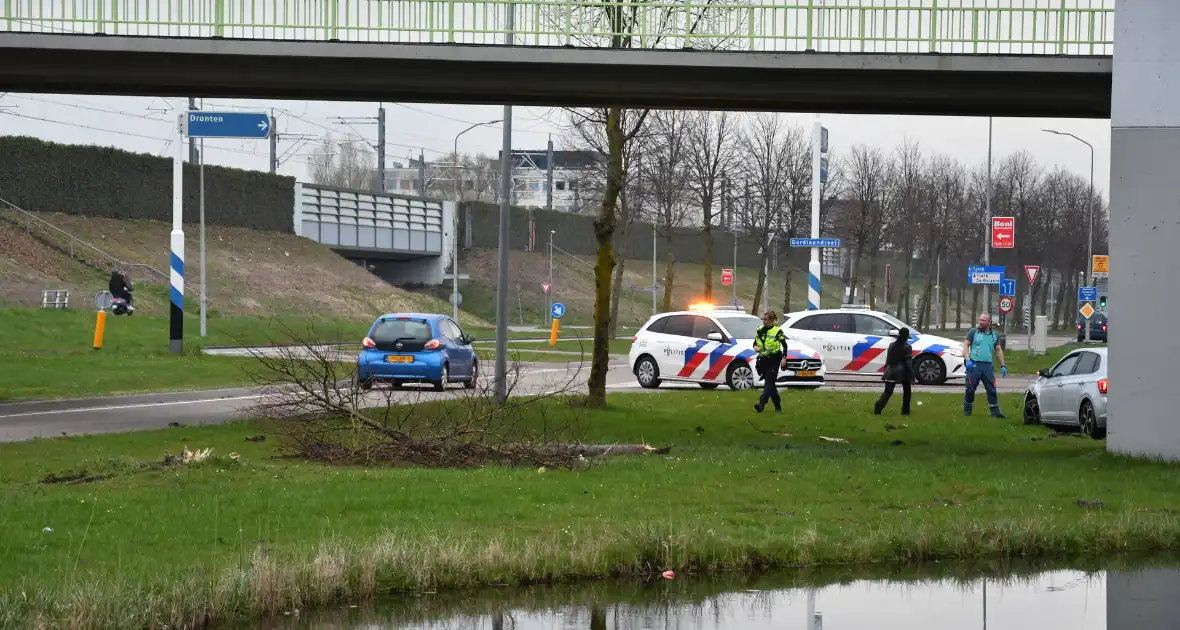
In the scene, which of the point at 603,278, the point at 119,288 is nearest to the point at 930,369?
the point at 603,278

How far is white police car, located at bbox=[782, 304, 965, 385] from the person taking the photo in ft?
103

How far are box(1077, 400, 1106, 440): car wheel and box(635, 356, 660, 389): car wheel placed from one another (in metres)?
11.1

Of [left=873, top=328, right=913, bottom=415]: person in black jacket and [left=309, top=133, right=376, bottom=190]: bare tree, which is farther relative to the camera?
[left=309, top=133, right=376, bottom=190]: bare tree

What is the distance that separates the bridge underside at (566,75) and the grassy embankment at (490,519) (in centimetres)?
451

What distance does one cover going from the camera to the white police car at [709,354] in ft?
95.0

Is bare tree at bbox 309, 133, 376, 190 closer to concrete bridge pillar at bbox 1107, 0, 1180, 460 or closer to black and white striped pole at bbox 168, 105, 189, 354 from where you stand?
black and white striped pole at bbox 168, 105, 189, 354

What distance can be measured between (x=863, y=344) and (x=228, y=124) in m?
14.3

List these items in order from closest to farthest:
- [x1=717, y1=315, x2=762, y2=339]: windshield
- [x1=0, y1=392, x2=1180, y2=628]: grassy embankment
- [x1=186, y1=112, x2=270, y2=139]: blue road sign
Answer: [x1=0, y1=392, x2=1180, y2=628]: grassy embankment, [x1=717, y1=315, x2=762, y2=339]: windshield, [x1=186, y1=112, x2=270, y2=139]: blue road sign

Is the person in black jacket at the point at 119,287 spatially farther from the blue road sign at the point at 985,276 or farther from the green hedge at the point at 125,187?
the blue road sign at the point at 985,276

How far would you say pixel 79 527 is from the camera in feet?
33.0

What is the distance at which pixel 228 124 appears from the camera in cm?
3077

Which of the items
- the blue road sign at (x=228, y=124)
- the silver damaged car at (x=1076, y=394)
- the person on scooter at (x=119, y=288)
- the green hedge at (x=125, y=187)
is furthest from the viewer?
the green hedge at (x=125, y=187)

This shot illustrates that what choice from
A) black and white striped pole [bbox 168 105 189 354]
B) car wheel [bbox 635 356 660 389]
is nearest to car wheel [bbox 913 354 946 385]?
car wheel [bbox 635 356 660 389]

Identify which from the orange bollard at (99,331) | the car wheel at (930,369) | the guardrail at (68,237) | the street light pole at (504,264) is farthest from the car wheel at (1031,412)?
the guardrail at (68,237)
